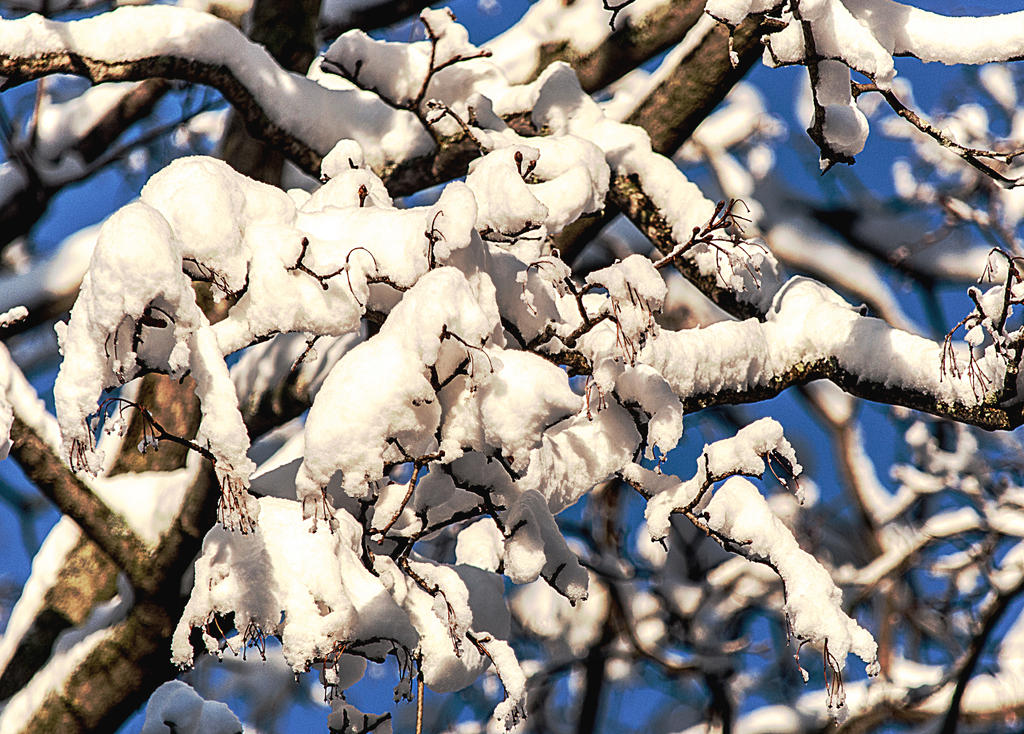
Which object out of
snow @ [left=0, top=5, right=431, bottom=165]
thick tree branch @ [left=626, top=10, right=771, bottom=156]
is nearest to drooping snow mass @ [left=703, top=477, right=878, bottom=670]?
thick tree branch @ [left=626, top=10, right=771, bottom=156]

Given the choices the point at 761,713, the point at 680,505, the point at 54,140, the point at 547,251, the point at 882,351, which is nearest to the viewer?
the point at 680,505

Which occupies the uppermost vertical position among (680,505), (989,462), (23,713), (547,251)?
(547,251)

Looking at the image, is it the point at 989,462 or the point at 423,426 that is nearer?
the point at 423,426

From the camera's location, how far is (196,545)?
3590 mm

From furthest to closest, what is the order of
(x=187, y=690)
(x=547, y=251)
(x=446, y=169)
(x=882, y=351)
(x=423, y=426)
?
(x=446, y=169) < (x=187, y=690) < (x=882, y=351) < (x=547, y=251) < (x=423, y=426)

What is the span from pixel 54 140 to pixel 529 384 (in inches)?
169

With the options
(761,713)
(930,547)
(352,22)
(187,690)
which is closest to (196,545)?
(187,690)

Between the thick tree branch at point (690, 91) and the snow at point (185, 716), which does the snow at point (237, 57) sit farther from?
the snow at point (185, 716)

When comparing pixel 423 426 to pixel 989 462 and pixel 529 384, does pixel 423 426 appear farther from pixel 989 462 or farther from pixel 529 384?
pixel 989 462

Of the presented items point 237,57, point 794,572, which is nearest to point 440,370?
point 794,572

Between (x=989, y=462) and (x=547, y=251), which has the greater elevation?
(x=547, y=251)

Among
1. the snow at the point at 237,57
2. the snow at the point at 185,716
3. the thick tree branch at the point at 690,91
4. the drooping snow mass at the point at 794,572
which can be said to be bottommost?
the snow at the point at 185,716

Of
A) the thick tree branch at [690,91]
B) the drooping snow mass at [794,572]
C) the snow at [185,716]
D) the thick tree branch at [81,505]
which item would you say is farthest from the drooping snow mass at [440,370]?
the snow at [185,716]

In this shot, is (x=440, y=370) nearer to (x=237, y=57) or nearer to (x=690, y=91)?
(x=237, y=57)
